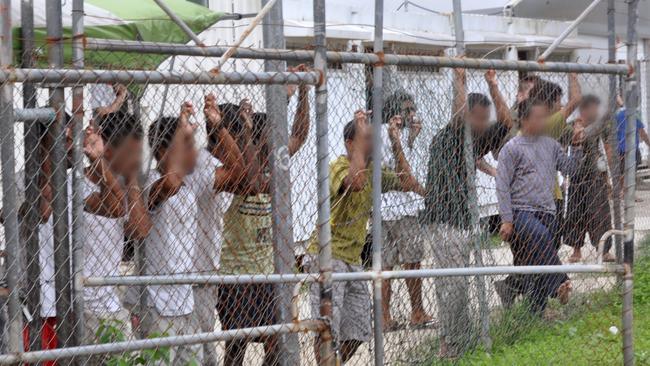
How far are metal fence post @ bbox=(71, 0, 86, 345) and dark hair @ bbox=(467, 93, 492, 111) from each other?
→ 2.75 m

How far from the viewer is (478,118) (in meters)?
6.66

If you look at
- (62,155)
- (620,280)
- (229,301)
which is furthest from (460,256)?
(62,155)

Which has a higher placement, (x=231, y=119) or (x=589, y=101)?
(x=589, y=101)

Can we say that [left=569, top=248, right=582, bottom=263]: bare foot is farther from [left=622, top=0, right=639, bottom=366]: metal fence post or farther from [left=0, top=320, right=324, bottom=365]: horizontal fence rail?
[left=0, top=320, right=324, bottom=365]: horizontal fence rail

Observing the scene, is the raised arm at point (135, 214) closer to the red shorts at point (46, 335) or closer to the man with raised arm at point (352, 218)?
the red shorts at point (46, 335)

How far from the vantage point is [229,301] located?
6102mm

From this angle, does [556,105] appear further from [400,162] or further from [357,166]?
[357,166]

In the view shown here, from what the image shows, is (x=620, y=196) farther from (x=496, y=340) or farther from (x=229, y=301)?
(x=229, y=301)

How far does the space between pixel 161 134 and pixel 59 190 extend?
0.59m

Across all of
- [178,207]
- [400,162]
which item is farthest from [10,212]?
[400,162]

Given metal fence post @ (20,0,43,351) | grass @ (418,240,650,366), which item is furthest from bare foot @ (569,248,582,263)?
metal fence post @ (20,0,43,351)

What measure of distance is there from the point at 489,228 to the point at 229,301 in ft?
6.19

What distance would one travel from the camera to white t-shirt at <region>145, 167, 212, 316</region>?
5.44 m

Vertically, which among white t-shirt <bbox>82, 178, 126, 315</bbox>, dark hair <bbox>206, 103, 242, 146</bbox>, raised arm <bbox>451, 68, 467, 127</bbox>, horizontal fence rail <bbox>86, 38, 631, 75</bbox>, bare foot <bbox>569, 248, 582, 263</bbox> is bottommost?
bare foot <bbox>569, 248, 582, 263</bbox>
